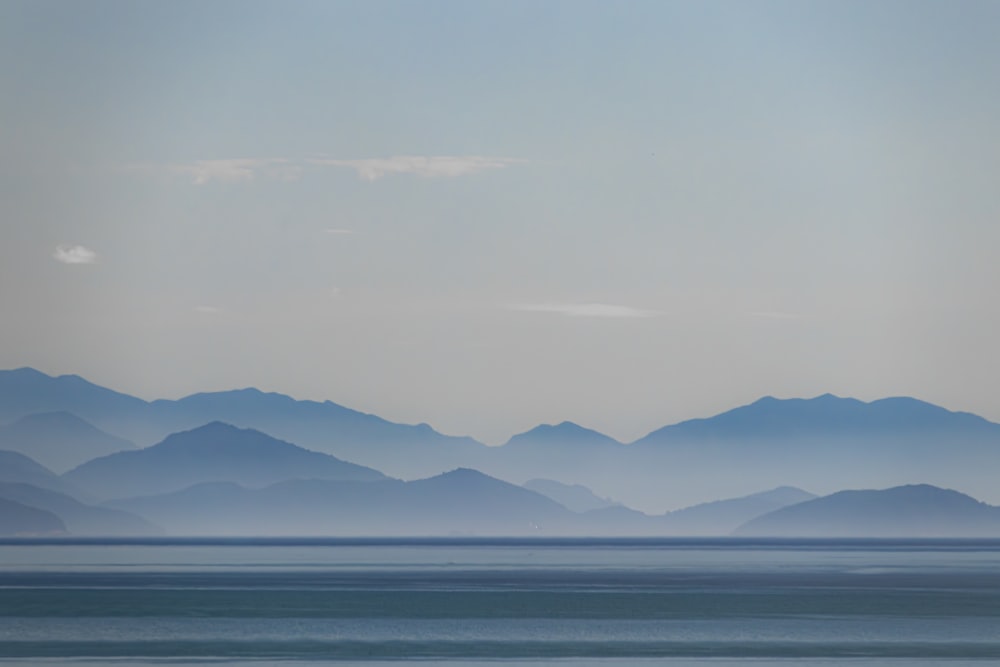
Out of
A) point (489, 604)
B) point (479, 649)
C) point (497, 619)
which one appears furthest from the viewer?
point (489, 604)

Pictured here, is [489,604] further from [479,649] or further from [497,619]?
[479,649]

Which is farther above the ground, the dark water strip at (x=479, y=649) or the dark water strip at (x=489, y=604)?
the dark water strip at (x=489, y=604)

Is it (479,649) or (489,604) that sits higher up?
(489,604)

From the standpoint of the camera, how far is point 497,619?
222 feet

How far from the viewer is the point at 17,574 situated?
4350 inches

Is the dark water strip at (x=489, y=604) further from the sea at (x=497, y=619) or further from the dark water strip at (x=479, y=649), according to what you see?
the dark water strip at (x=479, y=649)

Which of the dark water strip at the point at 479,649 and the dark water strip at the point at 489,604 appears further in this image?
the dark water strip at the point at 489,604

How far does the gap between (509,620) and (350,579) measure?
42.8 m

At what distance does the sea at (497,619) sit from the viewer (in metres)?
50.0

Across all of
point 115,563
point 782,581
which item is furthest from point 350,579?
point 115,563

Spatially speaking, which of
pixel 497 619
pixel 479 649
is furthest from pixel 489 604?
pixel 479 649

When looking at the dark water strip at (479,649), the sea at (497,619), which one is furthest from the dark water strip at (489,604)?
the dark water strip at (479,649)

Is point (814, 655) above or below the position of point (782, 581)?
below

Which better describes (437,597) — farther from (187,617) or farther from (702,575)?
(702,575)
